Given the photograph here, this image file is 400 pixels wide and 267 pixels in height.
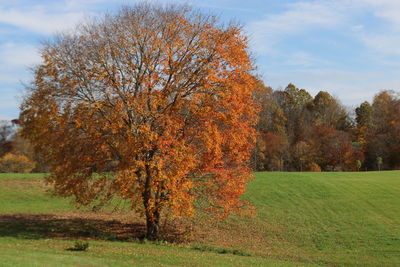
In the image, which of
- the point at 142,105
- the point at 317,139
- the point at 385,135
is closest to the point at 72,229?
the point at 142,105

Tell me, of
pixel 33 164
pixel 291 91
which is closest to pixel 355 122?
pixel 291 91

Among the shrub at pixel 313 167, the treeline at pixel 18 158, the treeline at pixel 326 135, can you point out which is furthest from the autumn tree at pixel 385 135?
the treeline at pixel 18 158

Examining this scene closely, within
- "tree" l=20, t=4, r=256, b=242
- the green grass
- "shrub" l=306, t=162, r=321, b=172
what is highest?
"tree" l=20, t=4, r=256, b=242

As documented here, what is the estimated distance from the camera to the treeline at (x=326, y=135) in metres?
64.5

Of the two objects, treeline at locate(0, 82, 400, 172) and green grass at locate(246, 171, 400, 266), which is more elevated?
treeline at locate(0, 82, 400, 172)

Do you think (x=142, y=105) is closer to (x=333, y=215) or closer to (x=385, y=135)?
(x=333, y=215)

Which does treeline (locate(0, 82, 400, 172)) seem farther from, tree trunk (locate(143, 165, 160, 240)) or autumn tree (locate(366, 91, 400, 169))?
tree trunk (locate(143, 165, 160, 240))

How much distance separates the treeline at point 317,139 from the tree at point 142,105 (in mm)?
39186

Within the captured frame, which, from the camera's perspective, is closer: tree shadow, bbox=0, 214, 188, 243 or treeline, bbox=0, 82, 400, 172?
tree shadow, bbox=0, 214, 188, 243

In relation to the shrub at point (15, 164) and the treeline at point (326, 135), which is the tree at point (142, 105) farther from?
the shrub at point (15, 164)

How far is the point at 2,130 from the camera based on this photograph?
75.5 metres

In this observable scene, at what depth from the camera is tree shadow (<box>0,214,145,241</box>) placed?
65.6 feet

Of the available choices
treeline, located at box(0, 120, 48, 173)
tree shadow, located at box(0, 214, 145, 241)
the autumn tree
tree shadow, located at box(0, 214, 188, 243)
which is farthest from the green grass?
treeline, located at box(0, 120, 48, 173)

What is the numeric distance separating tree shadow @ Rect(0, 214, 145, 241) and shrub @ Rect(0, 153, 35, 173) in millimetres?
35648
